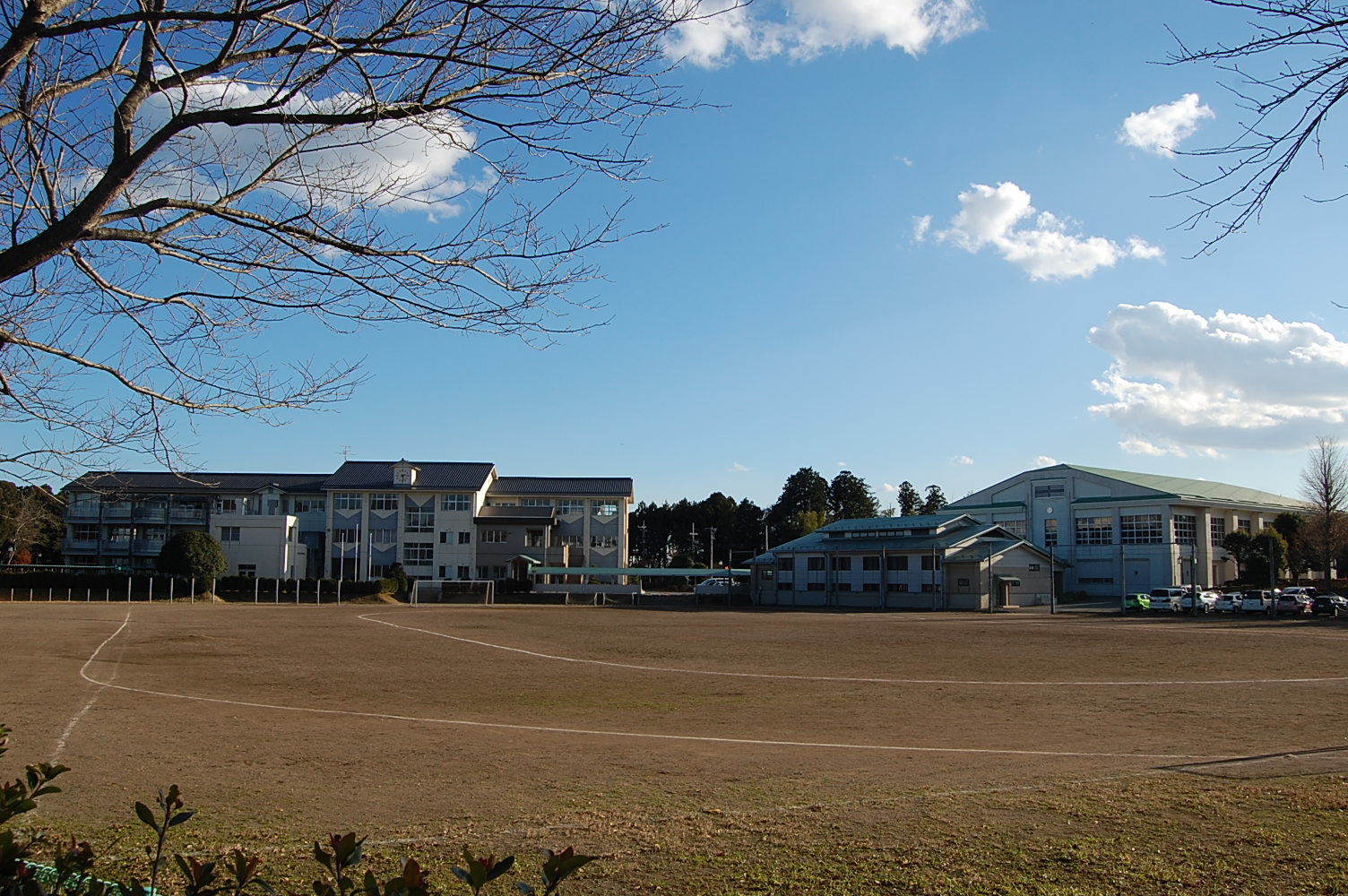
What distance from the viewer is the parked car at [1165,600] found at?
185 feet

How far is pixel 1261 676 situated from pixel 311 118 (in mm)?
23262

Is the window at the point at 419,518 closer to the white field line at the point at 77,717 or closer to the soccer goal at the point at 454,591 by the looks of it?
the soccer goal at the point at 454,591

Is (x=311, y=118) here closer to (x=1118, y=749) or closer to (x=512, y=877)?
(x=512, y=877)

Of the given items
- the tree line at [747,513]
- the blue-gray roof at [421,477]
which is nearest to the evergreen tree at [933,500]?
the tree line at [747,513]

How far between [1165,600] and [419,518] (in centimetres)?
5660

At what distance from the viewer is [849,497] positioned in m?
132

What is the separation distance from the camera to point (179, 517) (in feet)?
270

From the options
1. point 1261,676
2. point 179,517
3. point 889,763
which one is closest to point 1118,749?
point 889,763

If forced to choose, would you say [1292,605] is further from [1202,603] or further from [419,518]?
[419,518]

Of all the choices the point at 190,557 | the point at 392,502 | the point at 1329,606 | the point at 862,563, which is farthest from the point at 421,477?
the point at 1329,606

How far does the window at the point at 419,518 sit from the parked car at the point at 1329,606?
2465 inches

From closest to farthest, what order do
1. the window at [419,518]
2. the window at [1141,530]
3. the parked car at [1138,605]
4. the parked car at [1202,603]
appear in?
the parked car at [1202,603] < the parked car at [1138,605] < the window at [1141,530] < the window at [419,518]

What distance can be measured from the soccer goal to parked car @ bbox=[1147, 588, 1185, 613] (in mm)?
43984

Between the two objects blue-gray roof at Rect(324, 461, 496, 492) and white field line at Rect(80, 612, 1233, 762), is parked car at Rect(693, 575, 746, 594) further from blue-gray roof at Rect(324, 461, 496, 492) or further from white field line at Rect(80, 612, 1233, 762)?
white field line at Rect(80, 612, 1233, 762)
